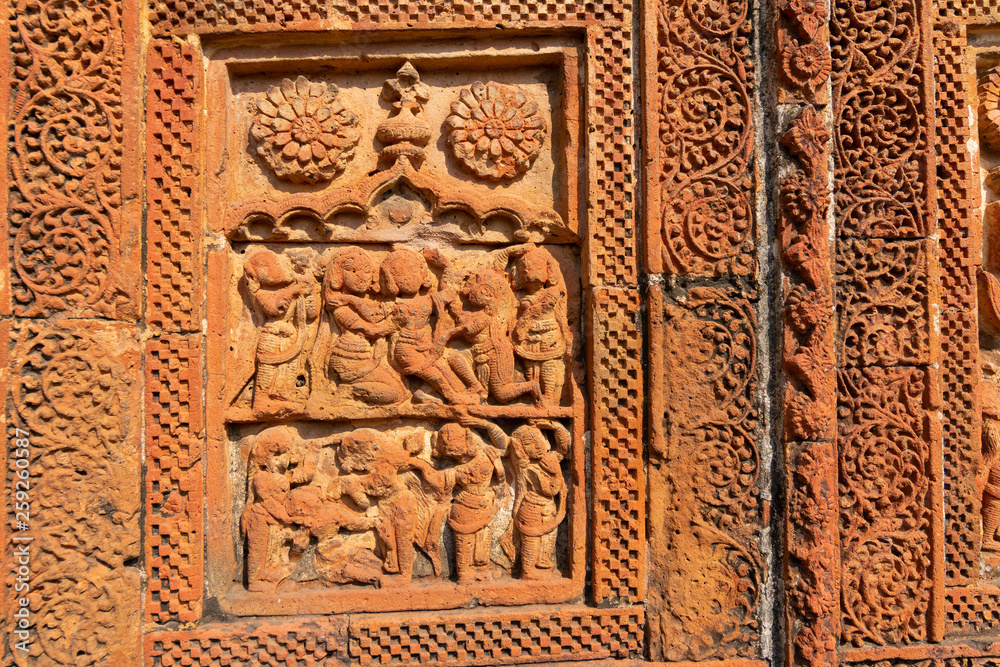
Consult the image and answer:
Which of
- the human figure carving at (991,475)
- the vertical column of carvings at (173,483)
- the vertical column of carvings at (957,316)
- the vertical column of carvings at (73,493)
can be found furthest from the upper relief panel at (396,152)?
the human figure carving at (991,475)

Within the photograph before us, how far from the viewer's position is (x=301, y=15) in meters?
3.10

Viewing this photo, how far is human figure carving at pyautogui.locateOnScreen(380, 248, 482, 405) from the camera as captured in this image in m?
3.17

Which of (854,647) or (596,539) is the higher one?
(596,539)

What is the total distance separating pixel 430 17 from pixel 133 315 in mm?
2254

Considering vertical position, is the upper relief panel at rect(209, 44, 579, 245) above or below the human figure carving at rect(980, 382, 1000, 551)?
above

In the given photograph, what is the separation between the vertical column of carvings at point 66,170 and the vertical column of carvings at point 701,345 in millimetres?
2846

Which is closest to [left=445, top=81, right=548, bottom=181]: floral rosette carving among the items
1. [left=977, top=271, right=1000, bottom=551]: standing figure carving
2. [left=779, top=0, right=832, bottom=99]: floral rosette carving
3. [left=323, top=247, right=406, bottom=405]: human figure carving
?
[left=323, top=247, right=406, bottom=405]: human figure carving

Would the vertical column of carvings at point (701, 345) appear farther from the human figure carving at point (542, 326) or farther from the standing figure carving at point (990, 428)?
the standing figure carving at point (990, 428)

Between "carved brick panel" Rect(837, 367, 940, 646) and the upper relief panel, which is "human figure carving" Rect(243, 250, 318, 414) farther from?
"carved brick panel" Rect(837, 367, 940, 646)

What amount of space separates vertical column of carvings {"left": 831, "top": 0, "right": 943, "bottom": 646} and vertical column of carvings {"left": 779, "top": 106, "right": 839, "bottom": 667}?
0.41 feet

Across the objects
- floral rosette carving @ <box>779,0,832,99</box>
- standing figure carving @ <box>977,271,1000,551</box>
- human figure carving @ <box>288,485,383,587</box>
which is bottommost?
human figure carving @ <box>288,485,383,587</box>

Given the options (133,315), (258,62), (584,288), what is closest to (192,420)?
(133,315)

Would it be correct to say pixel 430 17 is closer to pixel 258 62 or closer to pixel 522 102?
pixel 522 102

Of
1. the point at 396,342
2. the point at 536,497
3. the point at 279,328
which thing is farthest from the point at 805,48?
the point at 279,328
